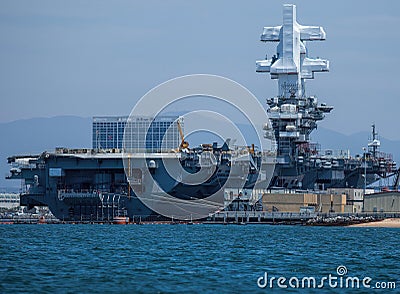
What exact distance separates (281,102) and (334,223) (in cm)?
1973

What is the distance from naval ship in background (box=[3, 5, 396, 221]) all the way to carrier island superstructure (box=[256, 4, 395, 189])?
0.33 feet

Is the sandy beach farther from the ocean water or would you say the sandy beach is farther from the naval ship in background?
the ocean water

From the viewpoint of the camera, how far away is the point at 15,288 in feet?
130

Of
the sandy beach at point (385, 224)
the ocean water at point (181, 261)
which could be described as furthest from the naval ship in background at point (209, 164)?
the ocean water at point (181, 261)

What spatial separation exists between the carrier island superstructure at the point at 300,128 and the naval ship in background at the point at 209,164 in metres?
0.10

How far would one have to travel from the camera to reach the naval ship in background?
104 m

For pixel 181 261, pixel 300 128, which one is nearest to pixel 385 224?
pixel 300 128

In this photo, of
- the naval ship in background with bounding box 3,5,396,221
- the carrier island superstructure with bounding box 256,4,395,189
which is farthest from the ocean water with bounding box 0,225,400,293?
the carrier island superstructure with bounding box 256,4,395,189

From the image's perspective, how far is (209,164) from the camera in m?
103

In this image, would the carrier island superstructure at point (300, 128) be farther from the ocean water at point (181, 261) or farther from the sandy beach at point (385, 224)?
the ocean water at point (181, 261)

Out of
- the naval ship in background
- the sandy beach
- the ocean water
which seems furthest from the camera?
the naval ship in background

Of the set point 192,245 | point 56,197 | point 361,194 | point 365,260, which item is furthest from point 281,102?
point 365,260

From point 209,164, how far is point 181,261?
5237cm

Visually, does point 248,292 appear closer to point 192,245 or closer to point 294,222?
point 192,245
